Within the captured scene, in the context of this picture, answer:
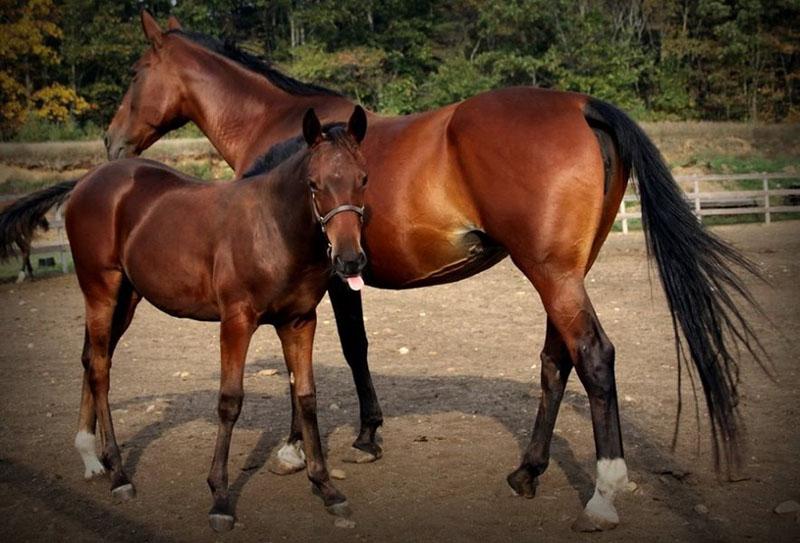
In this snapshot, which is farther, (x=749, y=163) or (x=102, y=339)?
(x=749, y=163)

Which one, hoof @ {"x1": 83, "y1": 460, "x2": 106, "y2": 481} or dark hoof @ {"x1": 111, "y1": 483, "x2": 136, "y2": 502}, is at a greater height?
dark hoof @ {"x1": 111, "y1": 483, "x2": 136, "y2": 502}

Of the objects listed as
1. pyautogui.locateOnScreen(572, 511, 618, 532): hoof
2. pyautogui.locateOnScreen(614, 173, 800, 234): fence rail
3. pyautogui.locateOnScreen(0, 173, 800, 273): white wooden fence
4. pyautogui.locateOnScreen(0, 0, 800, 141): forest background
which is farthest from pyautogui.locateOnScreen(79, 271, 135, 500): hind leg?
pyautogui.locateOnScreen(0, 0, 800, 141): forest background

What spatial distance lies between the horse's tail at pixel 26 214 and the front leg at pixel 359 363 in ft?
6.22

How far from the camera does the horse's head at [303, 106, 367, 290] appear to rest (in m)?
3.86

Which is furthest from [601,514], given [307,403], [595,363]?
[307,403]

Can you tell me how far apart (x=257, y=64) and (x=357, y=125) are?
104 inches

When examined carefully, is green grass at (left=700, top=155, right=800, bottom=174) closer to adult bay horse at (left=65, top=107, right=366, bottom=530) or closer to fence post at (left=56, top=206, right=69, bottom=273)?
fence post at (left=56, top=206, right=69, bottom=273)

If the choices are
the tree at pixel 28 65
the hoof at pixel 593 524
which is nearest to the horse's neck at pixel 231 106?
the hoof at pixel 593 524

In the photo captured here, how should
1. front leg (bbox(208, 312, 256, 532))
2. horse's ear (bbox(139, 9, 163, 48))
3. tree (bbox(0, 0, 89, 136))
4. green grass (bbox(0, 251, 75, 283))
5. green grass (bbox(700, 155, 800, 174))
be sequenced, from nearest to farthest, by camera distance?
front leg (bbox(208, 312, 256, 532)) → horse's ear (bbox(139, 9, 163, 48)) → green grass (bbox(0, 251, 75, 283)) → green grass (bbox(700, 155, 800, 174)) → tree (bbox(0, 0, 89, 136))

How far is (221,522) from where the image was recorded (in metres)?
4.27

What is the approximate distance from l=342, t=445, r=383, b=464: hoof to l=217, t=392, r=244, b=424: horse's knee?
1.17 meters

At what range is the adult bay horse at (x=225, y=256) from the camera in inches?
161

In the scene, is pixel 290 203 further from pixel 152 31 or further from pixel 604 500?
pixel 152 31

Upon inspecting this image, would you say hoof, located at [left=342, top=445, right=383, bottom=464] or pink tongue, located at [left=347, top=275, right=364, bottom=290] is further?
hoof, located at [left=342, top=445, right=383, bottom=464]
